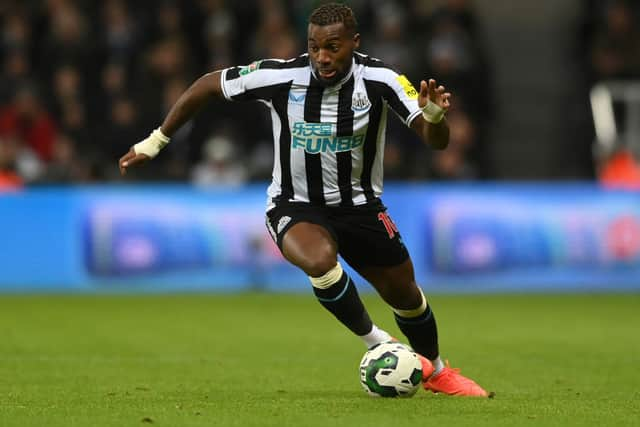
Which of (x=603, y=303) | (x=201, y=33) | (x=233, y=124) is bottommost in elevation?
(x=603, y=303)

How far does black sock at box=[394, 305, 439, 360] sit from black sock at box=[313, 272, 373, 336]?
454mm

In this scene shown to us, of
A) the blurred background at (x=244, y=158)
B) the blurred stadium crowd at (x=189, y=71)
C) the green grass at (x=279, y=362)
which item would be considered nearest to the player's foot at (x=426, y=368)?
the green grass at (x=279, y=362)

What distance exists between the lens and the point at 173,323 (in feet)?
38.6

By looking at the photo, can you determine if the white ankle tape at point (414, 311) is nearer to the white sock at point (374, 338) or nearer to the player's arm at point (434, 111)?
the white sock at point (374, 338)

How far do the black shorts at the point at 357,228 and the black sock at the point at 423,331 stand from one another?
40cm

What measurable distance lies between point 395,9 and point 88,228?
5.07 m

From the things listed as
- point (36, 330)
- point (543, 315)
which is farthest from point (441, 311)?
point (36, 330)

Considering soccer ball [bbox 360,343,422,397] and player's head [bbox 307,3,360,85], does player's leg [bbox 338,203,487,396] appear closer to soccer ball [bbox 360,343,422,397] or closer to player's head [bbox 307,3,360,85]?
soccer ball [bbox 360,343,422,397]

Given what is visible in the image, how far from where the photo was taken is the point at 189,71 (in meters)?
16.9

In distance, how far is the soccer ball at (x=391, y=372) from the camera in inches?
270

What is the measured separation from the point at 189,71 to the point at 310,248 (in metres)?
10.4

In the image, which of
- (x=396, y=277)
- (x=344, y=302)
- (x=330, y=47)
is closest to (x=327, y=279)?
(x=344, y=302)

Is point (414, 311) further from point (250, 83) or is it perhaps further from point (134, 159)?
point (134, 159)

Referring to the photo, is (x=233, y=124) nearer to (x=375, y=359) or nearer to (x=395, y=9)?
(x=395, y=9)
